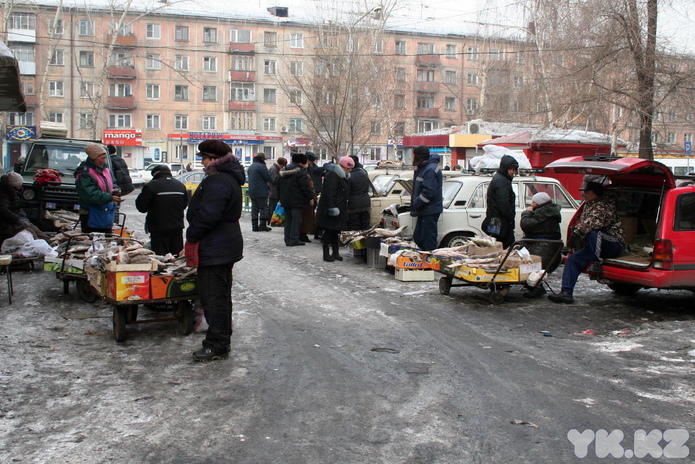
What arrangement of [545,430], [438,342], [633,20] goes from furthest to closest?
[633,20], [438,342], [545,430]

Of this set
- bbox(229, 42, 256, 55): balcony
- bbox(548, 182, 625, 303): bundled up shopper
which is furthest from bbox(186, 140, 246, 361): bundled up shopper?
bbox(229, 42, 256, 55): balcony

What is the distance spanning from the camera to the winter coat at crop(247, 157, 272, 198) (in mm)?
17172

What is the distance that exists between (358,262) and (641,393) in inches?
298

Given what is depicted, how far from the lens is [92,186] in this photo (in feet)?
31.8

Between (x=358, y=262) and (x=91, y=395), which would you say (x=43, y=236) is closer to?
(x=358, y=262)

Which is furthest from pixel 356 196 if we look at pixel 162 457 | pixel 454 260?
pixel 162 457

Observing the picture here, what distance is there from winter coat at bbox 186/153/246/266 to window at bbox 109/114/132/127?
199 ft

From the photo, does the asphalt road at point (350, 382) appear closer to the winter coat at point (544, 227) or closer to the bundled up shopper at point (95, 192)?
the winter coat at point (544, 227)

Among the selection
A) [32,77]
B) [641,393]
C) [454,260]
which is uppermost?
[32,77]

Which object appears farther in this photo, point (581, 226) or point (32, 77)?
point (32, 77)

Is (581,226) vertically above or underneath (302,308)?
above

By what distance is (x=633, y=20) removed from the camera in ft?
54.1

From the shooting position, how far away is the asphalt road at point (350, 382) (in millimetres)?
4594

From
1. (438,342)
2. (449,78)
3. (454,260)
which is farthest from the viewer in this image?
(449,78)
